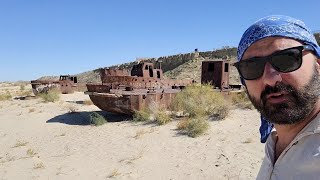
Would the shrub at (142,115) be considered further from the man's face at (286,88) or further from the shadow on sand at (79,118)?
the man's face at (286,88)

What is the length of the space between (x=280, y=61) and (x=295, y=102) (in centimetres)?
Result: 18

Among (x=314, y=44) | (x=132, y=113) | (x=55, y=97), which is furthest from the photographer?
(x=55, y=97)

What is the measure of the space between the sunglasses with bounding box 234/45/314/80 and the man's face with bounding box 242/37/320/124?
0.06 ft

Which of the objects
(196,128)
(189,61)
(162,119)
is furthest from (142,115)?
(189,61)

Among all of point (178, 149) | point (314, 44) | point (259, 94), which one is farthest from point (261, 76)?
point (178, 149)

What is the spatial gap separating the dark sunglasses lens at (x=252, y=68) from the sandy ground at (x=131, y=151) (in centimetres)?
560

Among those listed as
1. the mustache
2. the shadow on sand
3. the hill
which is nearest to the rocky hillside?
the hill

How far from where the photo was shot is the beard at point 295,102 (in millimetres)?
1370

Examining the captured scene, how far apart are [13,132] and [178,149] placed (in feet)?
24.3

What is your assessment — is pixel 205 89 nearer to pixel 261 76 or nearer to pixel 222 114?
pixel 222 114

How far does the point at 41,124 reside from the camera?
46.6ft

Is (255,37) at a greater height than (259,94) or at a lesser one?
greater

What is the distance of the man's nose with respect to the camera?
1.44 metres

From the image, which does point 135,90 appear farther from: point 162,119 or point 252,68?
point 252,68
